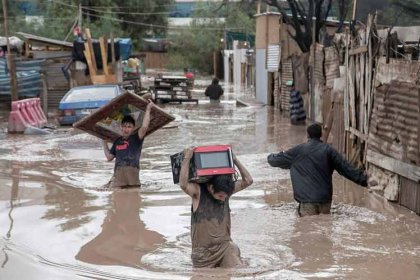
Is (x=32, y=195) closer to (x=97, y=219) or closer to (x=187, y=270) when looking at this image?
(x=97, y=219)

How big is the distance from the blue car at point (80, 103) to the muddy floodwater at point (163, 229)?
6.21 metres

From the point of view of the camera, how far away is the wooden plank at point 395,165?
8797 mm

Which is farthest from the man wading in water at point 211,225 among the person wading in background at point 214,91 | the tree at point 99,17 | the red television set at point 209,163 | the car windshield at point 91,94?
the tree at point 99,17

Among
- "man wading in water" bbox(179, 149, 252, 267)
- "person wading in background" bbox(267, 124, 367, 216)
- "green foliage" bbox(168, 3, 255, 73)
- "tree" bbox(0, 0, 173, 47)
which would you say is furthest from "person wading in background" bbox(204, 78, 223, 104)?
"green foliage" bbox(168, 3, 255, 73)

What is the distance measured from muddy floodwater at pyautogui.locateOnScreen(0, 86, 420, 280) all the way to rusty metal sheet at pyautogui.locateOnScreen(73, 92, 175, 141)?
0.87m

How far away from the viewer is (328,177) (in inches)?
344

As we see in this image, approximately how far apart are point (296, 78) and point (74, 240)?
16071 millimetres

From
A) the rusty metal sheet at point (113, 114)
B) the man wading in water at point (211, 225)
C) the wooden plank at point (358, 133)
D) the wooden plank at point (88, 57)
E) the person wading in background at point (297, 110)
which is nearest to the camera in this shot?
the man wading in water at point (211, 225)

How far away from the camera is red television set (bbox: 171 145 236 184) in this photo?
247 inches

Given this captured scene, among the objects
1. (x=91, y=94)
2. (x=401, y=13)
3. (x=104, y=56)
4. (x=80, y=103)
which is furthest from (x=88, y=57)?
(x=401, y=13)

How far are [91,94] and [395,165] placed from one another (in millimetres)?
13145

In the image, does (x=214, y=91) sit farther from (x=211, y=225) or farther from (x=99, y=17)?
(x=99, y=17)

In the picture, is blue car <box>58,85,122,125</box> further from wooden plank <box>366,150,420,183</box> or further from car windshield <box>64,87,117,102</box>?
wooden plank <box>366,150,420,183</box>

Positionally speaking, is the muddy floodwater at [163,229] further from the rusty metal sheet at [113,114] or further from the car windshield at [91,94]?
the car windshield at [91,94]
